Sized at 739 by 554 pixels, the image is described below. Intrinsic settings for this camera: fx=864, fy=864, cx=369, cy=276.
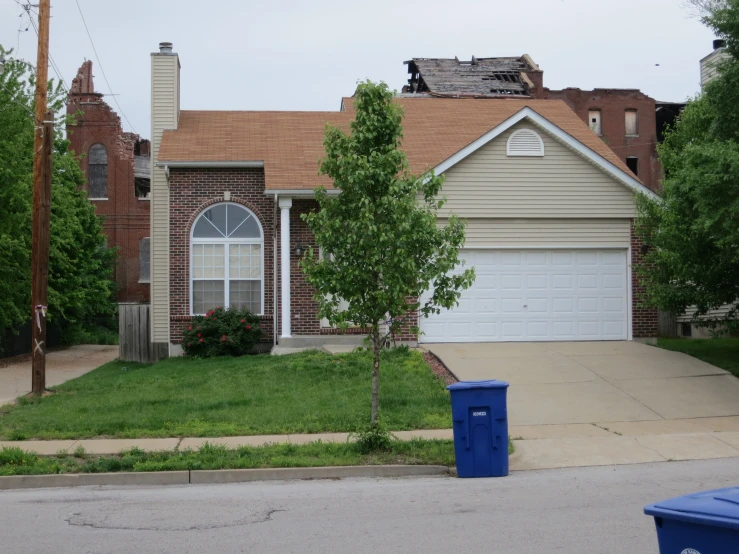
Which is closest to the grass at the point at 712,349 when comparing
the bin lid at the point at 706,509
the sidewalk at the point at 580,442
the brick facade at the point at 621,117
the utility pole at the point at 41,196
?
the sidewalk at the point at 580,442

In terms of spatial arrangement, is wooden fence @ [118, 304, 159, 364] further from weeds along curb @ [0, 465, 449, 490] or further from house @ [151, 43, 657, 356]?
weeds along curb @ [0, 465, 449, 490]

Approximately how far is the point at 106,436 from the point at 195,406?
206 cm

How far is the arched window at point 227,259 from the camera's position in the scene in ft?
69.9

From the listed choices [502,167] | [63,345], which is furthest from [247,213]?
[63,345]

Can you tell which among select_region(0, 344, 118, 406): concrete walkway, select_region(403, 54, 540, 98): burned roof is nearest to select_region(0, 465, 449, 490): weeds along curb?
select_region(0, 344, 118, 406): concrete walkway

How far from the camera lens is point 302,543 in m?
6.98

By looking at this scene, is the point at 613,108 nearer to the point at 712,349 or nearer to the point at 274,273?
the point at 712,349

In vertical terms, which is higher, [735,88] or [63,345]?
[735,88]

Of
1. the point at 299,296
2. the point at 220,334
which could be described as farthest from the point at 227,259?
the point at 299,296

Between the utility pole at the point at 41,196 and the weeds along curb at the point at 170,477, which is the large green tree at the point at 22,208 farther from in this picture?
the weeds along curb at the point at 170,477

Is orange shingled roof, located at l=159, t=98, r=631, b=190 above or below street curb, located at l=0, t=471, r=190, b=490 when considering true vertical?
above

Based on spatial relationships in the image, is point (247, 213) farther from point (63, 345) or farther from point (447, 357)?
point (63, 345)

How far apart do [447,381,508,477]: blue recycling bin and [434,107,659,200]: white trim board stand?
10.3 m

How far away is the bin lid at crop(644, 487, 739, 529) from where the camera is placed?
351 cm
